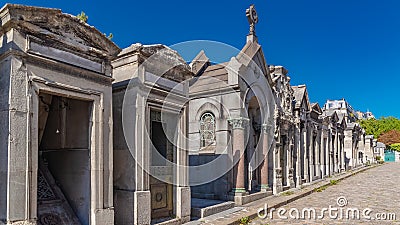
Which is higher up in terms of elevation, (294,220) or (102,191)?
(102,191)

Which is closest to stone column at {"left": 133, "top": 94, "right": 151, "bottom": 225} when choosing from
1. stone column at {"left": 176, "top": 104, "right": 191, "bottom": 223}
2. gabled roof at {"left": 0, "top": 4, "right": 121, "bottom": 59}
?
stone column at {"left": 176, "top": 104, "right": 191, "bottom": 223}

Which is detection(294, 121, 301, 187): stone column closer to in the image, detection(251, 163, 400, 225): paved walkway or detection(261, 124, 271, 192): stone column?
detection(251, 163, 400, 225): paved walkway

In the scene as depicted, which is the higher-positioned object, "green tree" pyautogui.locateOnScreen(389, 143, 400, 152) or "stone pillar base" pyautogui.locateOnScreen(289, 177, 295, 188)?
"stone pillar base" pyautogui.locateOnScreen(289, 177, 295, 188)

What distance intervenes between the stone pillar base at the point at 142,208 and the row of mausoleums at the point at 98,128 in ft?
0.07

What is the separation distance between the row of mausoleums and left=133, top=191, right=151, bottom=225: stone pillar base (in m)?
0.02

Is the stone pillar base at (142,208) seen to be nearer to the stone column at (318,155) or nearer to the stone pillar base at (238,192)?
the stone pillar base at (238,192)

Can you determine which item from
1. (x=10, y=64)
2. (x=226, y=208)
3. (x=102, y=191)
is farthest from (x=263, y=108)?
(x=10, y=64)

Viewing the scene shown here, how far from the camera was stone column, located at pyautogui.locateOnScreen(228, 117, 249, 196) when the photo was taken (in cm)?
1178

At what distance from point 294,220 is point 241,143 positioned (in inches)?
133

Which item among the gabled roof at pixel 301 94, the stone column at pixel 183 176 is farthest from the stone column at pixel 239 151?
the gabled roof at pixel 301 94

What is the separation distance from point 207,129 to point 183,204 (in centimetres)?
502

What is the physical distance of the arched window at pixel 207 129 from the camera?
12.8 metres

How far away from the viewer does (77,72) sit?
589cm

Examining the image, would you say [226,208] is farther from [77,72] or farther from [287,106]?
[287,106]
